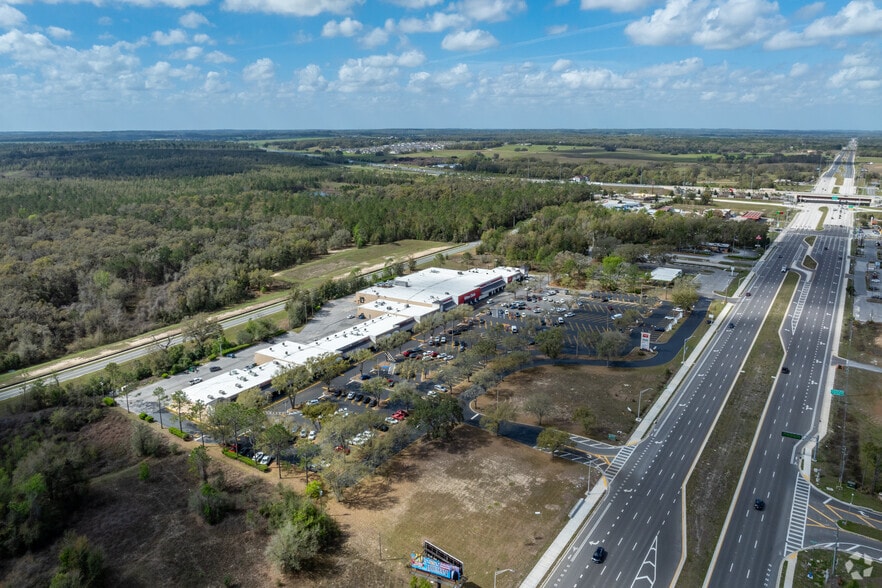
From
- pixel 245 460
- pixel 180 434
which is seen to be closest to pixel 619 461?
pixel 245 460

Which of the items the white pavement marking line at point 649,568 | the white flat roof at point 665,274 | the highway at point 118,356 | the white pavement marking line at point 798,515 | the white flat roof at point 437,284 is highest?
the white flat roof at point 665,274

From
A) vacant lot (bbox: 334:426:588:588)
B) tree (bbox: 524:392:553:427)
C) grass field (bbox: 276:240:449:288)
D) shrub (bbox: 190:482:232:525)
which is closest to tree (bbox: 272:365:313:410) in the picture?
vacant lot (bbox: 334:426:588:588)

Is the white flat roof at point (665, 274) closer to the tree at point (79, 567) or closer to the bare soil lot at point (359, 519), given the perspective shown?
the bare soil lot at point (359, 519)

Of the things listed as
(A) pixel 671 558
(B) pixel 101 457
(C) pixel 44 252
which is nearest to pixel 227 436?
(B) pixel 101 457

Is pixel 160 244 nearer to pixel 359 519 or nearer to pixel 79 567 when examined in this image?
pixel 79 567

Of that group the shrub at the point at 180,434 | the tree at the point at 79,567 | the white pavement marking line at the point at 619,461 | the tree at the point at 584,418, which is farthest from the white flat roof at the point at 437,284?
the tree at the point at 79,567

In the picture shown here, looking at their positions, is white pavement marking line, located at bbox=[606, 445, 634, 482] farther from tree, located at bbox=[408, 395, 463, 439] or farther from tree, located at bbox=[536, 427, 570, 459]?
tree, located at bbox=[408, 395, 463, 439]
